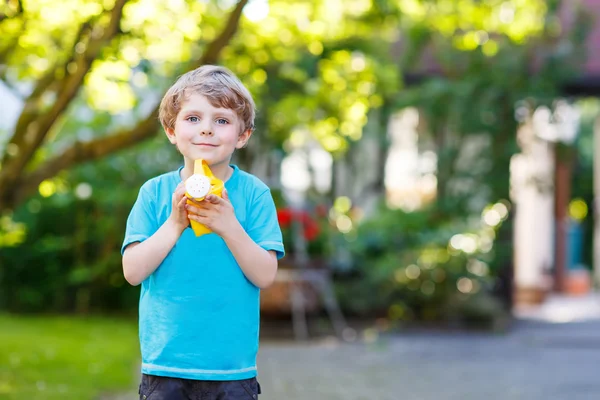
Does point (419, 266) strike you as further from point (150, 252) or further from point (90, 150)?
point (150, 252)

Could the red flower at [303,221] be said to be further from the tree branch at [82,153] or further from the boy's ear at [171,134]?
the boy's ear at [171,134]

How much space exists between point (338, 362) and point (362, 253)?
314 centimetres

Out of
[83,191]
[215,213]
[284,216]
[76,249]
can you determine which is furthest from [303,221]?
[215,213]

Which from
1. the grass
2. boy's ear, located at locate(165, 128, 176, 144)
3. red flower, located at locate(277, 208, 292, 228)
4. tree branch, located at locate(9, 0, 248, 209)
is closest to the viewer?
boy's ear, located at locate(165, 128, 176, 144)

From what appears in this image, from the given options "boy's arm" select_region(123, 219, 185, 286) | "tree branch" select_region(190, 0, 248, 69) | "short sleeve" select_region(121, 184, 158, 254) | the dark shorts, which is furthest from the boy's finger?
"tree branch" select_region(190, 0, 248, 69)

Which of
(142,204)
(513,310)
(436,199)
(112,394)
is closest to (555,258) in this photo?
(513,310)

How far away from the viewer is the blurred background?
684 centimetres

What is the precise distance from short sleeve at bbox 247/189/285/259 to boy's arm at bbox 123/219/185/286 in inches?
7.9

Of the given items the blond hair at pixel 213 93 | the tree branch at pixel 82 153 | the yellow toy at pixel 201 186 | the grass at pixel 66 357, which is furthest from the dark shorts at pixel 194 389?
the tree branch at pixel 82 153

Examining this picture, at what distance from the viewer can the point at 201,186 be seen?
219 centimetres

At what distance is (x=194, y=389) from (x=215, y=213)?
17.8 inches

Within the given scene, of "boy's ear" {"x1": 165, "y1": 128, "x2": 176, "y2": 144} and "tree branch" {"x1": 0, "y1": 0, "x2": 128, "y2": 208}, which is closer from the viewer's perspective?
"boy's ear" {"x1": 165, "y1": 128, "x2": 176, "y2": 144}

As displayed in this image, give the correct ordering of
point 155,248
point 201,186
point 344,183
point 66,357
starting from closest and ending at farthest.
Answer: point 201,186, point 155,248, point 66,357, point 344,183

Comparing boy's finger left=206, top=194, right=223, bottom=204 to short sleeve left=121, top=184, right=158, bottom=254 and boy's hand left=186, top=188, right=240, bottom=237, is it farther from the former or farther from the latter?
short sleeve left=121, top=184, right=158, bottom=254
